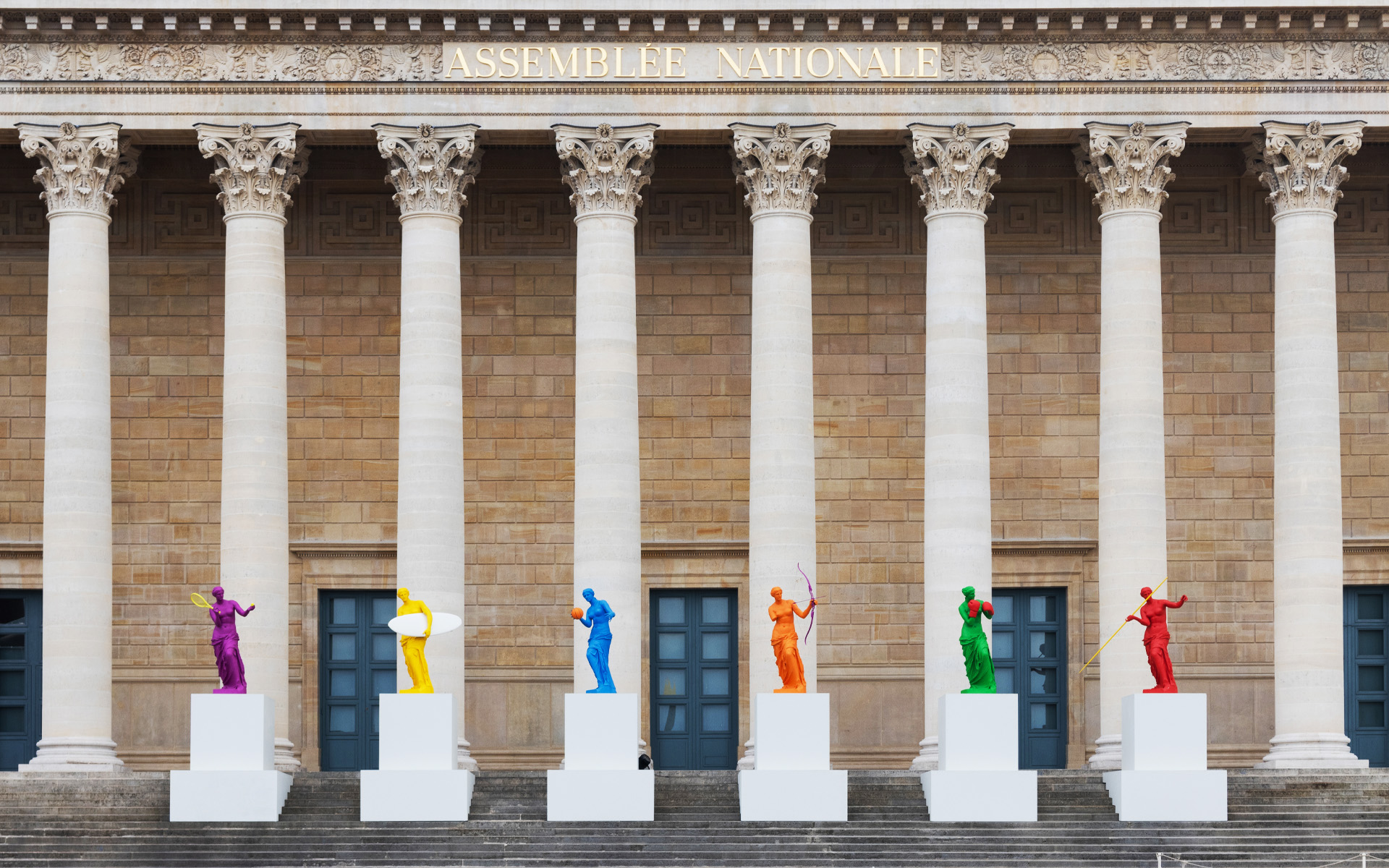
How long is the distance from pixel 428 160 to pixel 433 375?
3.86 metres

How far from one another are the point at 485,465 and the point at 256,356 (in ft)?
22.6

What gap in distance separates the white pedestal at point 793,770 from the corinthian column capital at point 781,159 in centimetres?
919

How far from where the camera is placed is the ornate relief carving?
4522 centimetres

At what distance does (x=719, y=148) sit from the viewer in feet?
A: 147

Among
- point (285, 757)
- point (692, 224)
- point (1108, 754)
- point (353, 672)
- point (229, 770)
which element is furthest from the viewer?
point (692, 224)

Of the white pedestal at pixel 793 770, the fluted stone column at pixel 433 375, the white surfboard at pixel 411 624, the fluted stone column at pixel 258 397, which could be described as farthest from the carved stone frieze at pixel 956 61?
the white pedestal at pixel 793 770

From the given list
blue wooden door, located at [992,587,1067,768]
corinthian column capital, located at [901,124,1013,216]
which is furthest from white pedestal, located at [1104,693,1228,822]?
corinthian column capital, located at [901,124,1013,216]

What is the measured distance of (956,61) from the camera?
39.8 m

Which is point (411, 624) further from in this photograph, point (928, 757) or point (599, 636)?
point (928, 757)

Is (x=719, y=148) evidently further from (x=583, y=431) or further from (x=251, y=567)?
(x=251, y=567)

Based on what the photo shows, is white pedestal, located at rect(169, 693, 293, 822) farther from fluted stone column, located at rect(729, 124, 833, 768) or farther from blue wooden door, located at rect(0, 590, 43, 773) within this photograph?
blue wooden door, located at rect(0, 590, 43, 773)

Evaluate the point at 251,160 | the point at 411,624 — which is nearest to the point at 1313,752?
the point at 411,624

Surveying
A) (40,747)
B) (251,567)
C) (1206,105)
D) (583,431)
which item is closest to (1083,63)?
(1206,105)

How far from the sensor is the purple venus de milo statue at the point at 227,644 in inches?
1426
